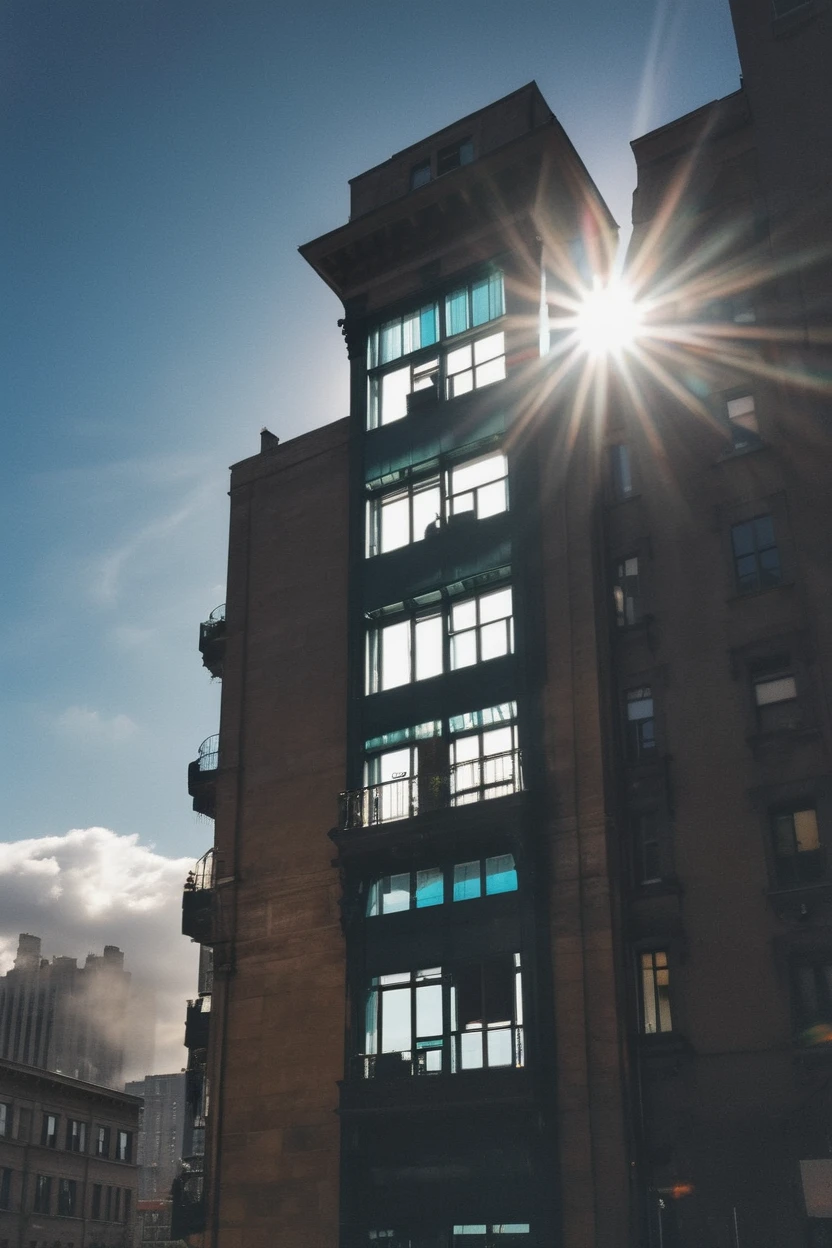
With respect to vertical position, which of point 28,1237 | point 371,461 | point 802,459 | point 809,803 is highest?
point 371,461

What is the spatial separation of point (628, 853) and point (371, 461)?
16.2 metres

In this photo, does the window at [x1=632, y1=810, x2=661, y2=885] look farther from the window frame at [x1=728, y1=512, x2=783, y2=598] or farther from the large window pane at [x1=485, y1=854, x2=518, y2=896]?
Answer: the window frame at [x1=728, y1=512, x2=783, y2=598]

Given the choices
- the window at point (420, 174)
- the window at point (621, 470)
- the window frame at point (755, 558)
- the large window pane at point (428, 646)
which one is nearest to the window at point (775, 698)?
the window frame at point (755, 558)

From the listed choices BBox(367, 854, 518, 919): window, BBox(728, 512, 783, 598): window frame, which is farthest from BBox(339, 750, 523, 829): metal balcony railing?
BBox(728, 512, 783, 598): window frame

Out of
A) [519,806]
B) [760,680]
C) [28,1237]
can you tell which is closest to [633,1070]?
[519,806]

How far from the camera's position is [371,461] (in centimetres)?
4250

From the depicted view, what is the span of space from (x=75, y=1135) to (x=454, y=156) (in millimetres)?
58291

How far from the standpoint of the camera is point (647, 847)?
32.9 metres

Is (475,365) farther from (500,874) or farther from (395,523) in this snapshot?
(500,874)

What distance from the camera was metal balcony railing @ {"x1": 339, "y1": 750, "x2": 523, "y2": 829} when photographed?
35188mm

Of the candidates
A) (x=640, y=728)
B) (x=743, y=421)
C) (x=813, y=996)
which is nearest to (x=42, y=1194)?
(x=640, y=728)

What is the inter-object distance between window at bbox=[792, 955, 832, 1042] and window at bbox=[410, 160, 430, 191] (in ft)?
96.3

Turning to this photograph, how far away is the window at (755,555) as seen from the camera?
33500 mm

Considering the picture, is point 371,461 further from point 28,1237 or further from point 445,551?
point 28,1237
